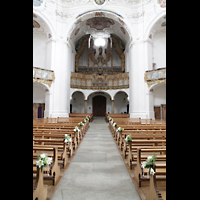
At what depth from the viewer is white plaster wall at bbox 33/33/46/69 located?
16047 millimetres

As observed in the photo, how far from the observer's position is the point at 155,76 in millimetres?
13969

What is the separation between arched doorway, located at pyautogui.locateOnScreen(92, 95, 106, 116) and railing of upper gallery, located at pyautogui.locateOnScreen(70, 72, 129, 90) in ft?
11.9

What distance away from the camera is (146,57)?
14.9 m

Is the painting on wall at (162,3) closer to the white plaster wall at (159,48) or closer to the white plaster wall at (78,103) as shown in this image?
the white plaster wall at (159,48)

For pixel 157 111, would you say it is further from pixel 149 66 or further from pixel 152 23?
pixel 152 23

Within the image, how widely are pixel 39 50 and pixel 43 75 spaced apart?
3960mm

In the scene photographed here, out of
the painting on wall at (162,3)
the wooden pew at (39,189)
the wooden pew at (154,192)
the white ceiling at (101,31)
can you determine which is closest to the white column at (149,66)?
the painting on wall at (162,3)

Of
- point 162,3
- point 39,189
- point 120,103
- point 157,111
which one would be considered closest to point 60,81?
point 157,111

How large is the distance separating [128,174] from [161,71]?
1192 centimetres

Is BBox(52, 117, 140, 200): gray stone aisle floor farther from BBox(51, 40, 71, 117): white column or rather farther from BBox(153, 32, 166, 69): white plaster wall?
BBox(153, 32, 166, 69): white plaster wall

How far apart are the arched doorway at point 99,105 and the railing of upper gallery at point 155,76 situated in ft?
31.9

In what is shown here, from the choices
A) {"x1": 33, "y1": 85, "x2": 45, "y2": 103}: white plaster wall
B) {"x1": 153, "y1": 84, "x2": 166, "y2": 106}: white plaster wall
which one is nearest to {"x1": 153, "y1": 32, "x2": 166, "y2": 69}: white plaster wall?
{"x1": 153, "y1": 84, "x2": 166, "y2": 106}: white plaster wall
